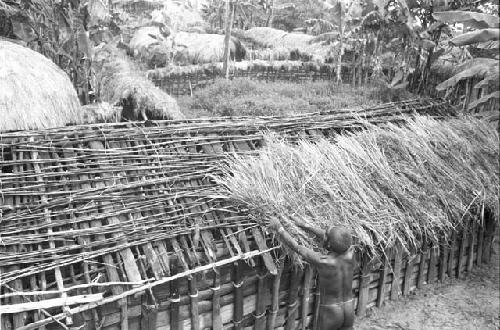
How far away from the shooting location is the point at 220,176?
14.6 ft

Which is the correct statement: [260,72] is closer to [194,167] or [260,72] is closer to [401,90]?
[401,90]

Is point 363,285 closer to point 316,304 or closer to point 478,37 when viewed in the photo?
point 316,304

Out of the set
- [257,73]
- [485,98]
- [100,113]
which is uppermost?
[485,98]

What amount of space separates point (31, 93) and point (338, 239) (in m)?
4.54

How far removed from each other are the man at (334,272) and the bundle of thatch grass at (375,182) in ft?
1.58

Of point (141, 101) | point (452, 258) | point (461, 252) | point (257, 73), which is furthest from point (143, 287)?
point (257, 73)

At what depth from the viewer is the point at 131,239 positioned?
362cm

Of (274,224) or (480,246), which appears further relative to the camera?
(480,246)

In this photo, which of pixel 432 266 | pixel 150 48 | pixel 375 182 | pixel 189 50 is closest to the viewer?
pixel 375 182

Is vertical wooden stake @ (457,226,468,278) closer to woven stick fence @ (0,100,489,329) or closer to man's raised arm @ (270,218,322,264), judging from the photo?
woven stick fence @ (0,100,489,329)

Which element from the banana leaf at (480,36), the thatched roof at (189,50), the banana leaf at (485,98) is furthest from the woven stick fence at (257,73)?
the banana leaf at (480,36)

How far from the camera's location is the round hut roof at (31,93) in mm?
5480

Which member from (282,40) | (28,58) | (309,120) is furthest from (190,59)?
(309,120)

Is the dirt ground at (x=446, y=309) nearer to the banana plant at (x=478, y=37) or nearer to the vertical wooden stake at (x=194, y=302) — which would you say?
the vertical wooden stake at (x=194, y=302)
